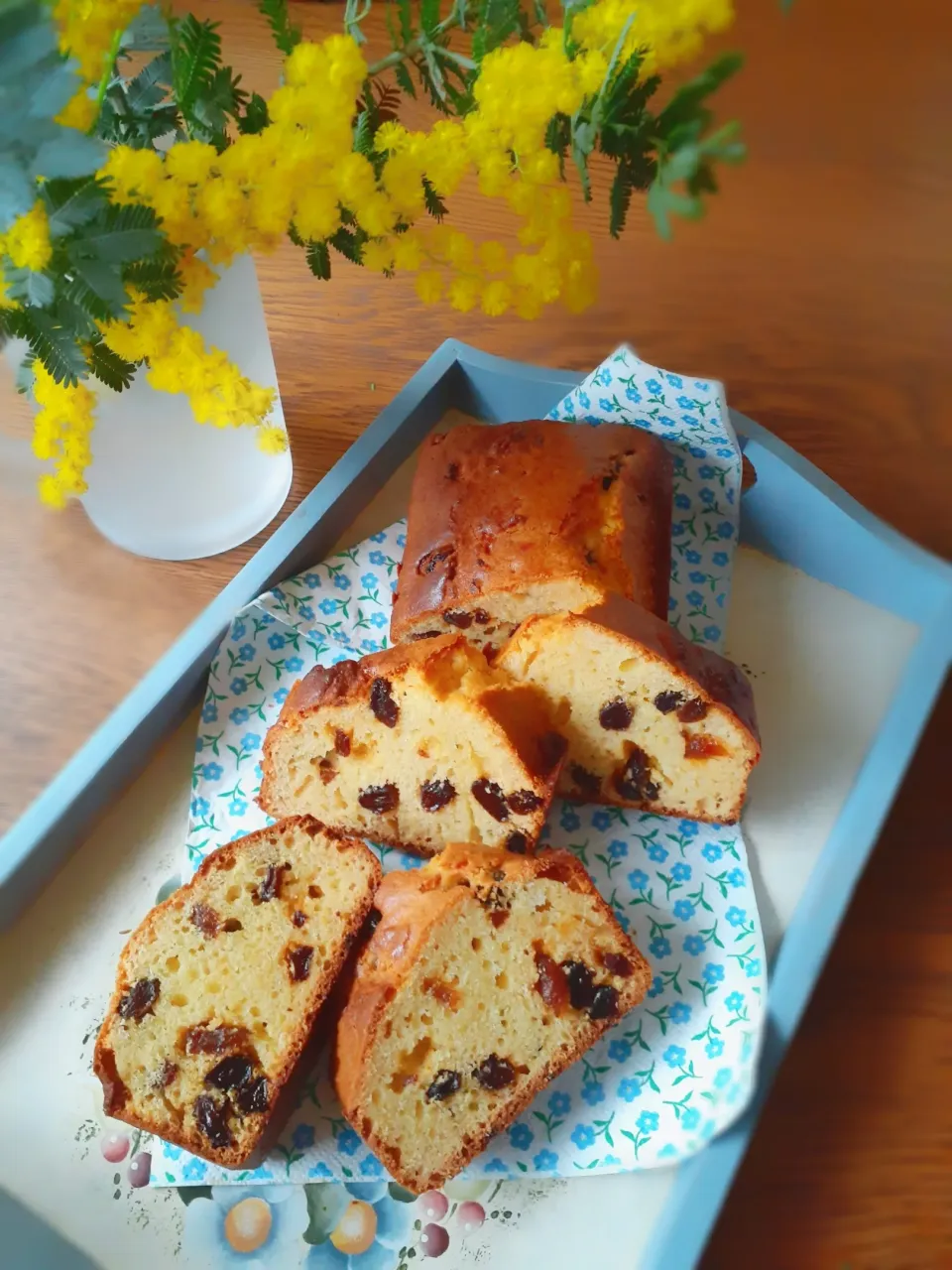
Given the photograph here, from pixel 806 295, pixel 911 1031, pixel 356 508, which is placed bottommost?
pixel 911 1031

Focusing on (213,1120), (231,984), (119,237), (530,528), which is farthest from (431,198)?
(213,1120)

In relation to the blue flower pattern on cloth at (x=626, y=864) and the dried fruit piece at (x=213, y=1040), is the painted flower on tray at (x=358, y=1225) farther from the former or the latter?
the dried fruit piece at (x=213, y=1040)

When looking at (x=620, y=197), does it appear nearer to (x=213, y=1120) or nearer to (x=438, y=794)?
(x=438, y=794)

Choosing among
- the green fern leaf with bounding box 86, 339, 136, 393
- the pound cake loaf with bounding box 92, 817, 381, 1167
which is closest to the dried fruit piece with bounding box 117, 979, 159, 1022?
the pound cake loaf with bounding box 92, 817, 381, 1167

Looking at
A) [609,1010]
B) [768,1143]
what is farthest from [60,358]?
[768,1143]

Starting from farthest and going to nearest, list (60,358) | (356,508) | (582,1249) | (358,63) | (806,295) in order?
(806,295)
(356,508)
(582,1249)
(60,358)
(358,63)

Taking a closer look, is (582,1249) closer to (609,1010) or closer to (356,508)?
(609,1010)
